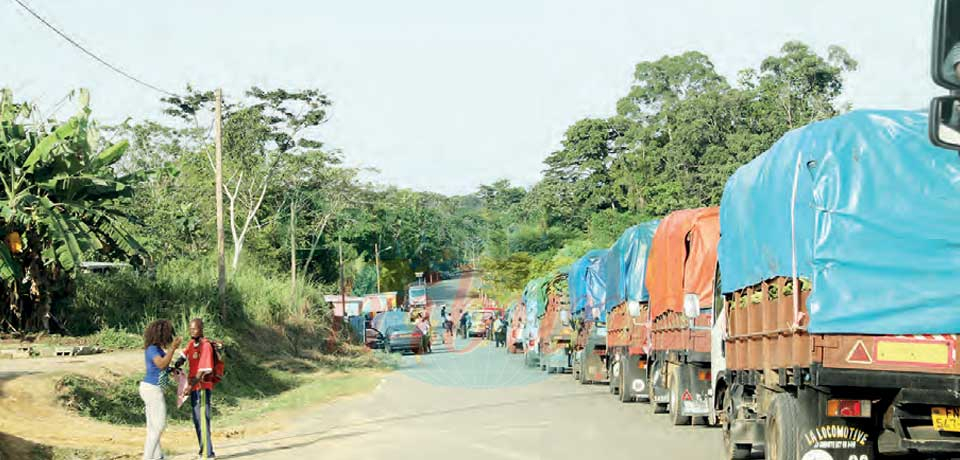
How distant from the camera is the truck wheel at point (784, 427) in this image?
10047 mm

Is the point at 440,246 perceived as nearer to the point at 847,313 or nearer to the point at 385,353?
the point at 385,353

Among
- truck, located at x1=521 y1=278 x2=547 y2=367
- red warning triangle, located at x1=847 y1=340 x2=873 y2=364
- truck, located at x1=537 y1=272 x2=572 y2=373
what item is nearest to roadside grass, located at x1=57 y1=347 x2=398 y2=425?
truck, located at x1=521 y1=278 x2=547 y2=367

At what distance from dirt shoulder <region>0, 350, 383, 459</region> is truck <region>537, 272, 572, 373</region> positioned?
36.4 ft

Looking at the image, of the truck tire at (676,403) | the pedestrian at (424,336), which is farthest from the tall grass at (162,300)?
the pedestrian at (424,336)

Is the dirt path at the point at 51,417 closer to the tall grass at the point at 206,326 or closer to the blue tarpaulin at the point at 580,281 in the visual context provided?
the tall grass at the point at 206,326

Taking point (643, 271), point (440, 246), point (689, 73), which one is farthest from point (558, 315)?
point (440, 246)

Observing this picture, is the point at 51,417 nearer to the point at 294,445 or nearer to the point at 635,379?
the point at 294,445

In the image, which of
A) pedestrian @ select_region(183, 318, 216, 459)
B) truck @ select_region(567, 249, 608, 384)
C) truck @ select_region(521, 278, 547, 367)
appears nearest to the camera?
pedestrian @ select_region(183, 318, 216, 459)

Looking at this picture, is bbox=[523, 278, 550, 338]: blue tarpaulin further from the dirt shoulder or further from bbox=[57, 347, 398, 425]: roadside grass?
the dirt shoulder

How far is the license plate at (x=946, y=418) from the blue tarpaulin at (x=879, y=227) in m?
0.61

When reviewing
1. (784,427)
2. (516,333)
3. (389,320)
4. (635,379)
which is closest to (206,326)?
(635,379)

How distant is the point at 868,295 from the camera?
9578mm

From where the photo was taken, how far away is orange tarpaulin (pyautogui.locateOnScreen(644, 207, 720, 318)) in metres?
17.4

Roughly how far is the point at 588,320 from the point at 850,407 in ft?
68.4
